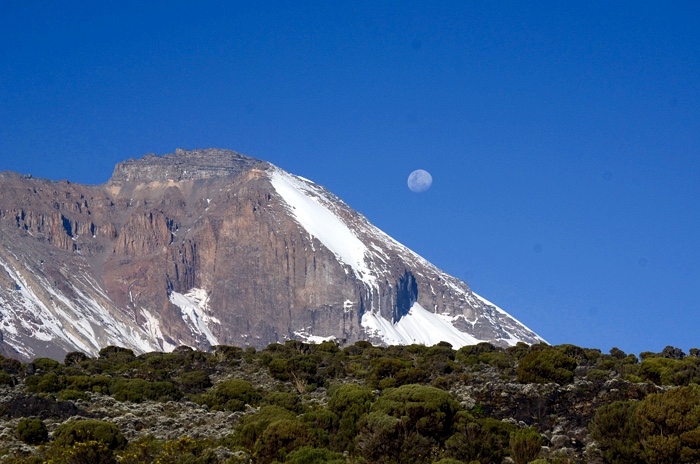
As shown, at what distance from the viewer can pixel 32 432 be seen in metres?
42.0

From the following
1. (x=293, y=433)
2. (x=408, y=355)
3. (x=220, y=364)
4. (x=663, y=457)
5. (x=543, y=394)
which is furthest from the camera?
(x=408, y=355)

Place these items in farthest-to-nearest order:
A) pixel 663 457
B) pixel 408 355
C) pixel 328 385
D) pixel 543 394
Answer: pixel 408 355 < pixel 328 385 < pixel 543 394 < pixel 663 457

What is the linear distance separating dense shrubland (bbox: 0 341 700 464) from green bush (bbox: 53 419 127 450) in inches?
2.8

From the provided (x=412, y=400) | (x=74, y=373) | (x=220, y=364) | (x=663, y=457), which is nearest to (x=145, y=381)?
(x=74, y=373)

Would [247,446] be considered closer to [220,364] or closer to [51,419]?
[51,419]

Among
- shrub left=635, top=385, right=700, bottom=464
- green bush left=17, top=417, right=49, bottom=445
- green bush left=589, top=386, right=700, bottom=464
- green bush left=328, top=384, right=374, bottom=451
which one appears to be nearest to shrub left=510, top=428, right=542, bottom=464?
green bush left=589, top=386, right=700, bottom=464

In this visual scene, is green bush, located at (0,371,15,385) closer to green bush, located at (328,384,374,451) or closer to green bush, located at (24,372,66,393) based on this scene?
green bush, located at (24,372,66,393)

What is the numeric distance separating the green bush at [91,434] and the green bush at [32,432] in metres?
0.52

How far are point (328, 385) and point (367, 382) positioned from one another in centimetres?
308

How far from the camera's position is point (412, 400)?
4359 cm

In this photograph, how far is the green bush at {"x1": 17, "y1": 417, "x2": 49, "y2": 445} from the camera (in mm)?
41906

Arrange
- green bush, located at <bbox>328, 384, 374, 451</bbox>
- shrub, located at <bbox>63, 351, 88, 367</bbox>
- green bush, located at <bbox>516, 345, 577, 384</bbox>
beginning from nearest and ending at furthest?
green bush, located at <bbox>328, 384, 374, 451</bbox>, green bush, located at <bbox>516, 345, 577, 384</bbox>, shrub, located at <bbox>63, 351, 88, 367</bbox>

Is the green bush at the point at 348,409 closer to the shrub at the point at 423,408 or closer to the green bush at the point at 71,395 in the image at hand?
the shrub at the point at 423,408

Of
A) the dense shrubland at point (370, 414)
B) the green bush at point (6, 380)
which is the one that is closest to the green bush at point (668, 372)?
the dense shrubland at point (370, 414)
